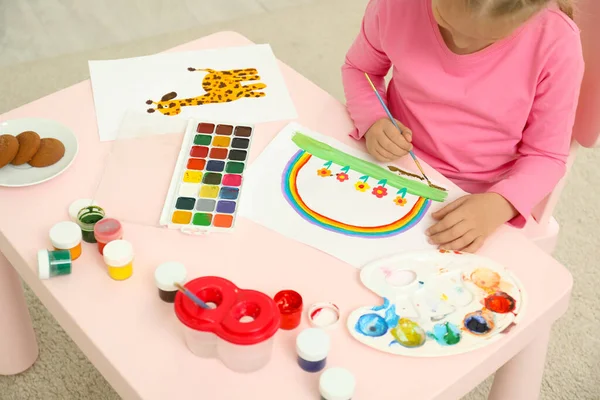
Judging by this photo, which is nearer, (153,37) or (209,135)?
(209,135)

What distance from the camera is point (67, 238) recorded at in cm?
76

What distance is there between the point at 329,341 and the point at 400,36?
48cm

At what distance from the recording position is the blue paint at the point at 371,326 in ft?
2.33

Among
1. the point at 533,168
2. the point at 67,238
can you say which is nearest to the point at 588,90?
the point at 533,168

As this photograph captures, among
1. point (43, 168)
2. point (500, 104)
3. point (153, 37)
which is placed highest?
point (500, 104)

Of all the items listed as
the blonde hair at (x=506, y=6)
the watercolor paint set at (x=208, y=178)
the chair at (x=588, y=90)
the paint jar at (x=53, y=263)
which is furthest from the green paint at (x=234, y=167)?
the chair at (x=588, y=90)

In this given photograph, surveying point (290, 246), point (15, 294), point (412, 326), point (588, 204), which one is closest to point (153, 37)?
point (15, 294)

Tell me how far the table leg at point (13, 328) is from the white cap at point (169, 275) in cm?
37

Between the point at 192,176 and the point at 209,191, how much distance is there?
34 millimetres

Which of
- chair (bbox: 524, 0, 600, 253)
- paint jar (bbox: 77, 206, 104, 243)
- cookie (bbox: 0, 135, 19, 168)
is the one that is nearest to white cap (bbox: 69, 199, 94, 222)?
paint jar (bbox: 77, 206, 104, 243)

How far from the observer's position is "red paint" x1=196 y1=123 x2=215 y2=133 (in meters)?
0.93

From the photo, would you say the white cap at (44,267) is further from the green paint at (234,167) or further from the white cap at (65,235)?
the green paint at (234,167)

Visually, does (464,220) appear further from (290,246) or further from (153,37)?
(153,37)

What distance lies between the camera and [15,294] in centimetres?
109
